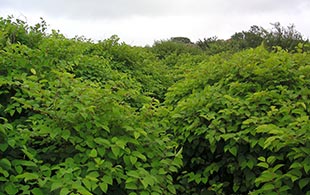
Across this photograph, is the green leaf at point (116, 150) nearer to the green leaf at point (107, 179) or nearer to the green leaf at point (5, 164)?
the green leaf at point (107, 179)

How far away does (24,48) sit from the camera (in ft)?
9.87

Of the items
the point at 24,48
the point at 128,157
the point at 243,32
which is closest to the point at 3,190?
the point at 128,157

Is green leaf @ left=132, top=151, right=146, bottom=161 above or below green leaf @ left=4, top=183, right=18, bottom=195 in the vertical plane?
above

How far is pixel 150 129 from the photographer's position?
252 cm

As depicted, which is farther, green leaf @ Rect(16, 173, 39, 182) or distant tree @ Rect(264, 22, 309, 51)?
distant tree @ Rect(264, 22, 309, 51)

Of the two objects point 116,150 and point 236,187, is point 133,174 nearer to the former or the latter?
point 116,150

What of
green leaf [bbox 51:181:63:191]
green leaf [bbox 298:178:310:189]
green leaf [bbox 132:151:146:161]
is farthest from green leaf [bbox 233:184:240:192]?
green leaf [bbox 51:181:63:191]

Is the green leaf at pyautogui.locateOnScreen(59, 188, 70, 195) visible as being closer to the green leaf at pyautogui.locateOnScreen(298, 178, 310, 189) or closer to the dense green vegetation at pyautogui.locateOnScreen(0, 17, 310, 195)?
the dense green vegetation at pyautogui.locateOnScreen(0, 17, 310, 195)

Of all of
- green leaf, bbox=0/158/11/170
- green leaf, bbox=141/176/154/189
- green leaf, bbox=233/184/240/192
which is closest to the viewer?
green leaf, bbox=0/158/11/170

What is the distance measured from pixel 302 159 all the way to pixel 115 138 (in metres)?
1.14

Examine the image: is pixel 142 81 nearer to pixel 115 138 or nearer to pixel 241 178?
pixel 241 178

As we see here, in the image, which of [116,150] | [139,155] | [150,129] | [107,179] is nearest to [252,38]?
[150,129]

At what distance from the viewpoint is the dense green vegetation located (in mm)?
2074

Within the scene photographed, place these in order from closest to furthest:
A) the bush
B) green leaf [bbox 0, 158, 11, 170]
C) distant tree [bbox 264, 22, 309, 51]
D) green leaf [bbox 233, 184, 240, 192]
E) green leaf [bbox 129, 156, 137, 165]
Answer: green leaf [bbox 0, 158, 11, 170] < green leaf [bbox 129, 156, 137, 165] < the bush < green leaf [bbox 233, 184, 240, 192] < distant tree [bbox 264, 22, 309, 51]
